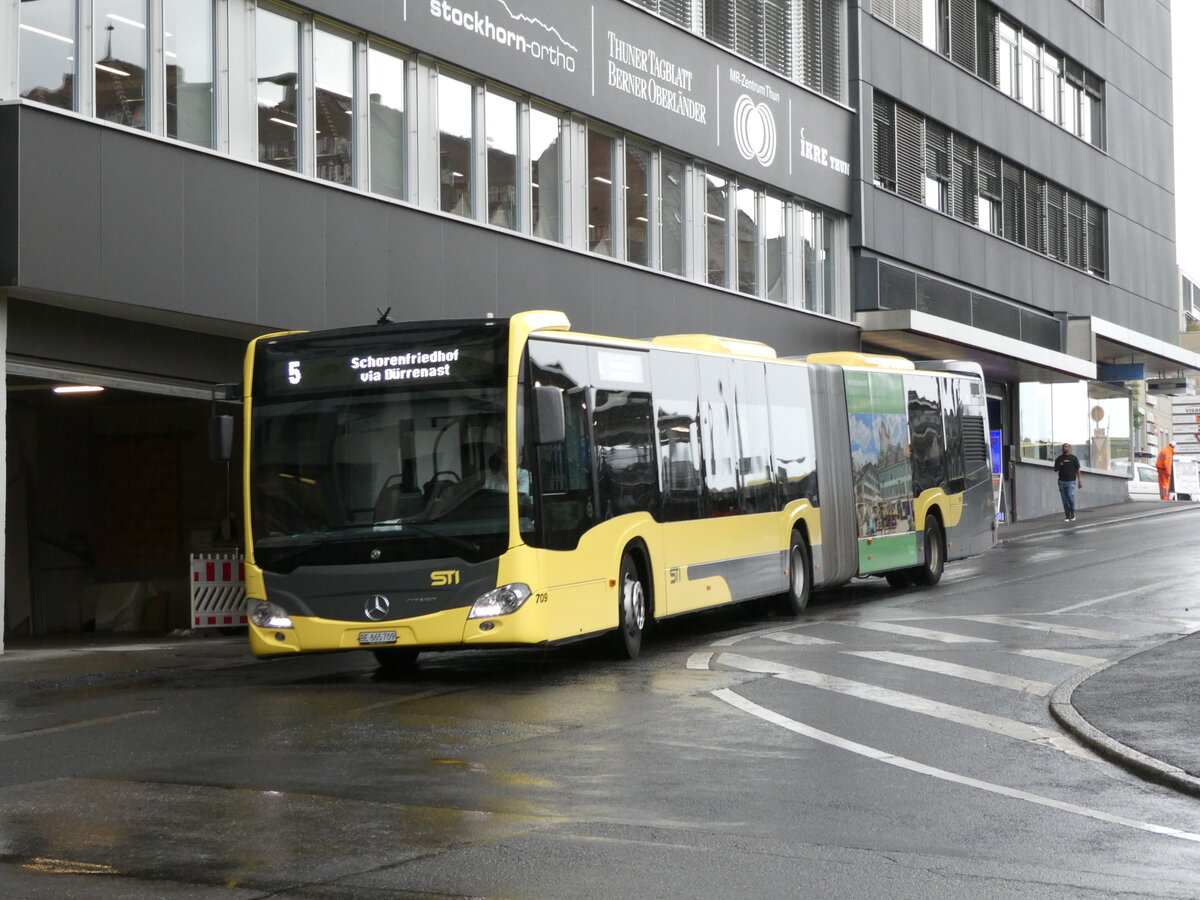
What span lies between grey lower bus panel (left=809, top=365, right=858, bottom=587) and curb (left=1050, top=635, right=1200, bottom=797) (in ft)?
27.1

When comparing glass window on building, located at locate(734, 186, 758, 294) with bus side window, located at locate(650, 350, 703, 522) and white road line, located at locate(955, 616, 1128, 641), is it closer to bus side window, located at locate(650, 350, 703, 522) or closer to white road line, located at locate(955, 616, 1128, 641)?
white road line, located at locate(955, 616, 1128, 641)

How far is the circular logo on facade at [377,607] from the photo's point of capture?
1391 cm

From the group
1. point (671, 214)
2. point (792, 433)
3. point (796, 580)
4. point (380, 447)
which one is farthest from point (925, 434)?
point (380, 447)

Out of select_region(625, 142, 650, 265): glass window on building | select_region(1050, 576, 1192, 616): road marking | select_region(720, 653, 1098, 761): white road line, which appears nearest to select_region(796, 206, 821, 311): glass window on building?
select_region(625, 142, 650, 265): glass window on building

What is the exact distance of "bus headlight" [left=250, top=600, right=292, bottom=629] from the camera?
1423 centimetres

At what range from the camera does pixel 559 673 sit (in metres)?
14.9

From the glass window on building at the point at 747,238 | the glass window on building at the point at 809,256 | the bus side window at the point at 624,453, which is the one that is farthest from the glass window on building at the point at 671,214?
the bus side window at the point at 624,453

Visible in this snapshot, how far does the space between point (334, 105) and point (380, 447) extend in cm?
914

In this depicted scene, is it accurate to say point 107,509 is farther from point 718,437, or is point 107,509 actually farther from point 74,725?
point 74,725

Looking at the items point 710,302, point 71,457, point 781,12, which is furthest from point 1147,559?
point 71,457

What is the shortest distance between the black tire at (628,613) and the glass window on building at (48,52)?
300 inches

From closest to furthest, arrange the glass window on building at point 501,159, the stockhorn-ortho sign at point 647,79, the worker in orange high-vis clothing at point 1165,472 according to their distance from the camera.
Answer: the stockhorn-ortho sign at point 647,79, the glass window on building at point 501,159, the worker in orange high-vis clothing at point 1165,472

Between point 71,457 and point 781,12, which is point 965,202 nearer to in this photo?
point 781,12

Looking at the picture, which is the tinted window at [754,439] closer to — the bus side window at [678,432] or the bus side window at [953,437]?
the bus side window at [678,432]
